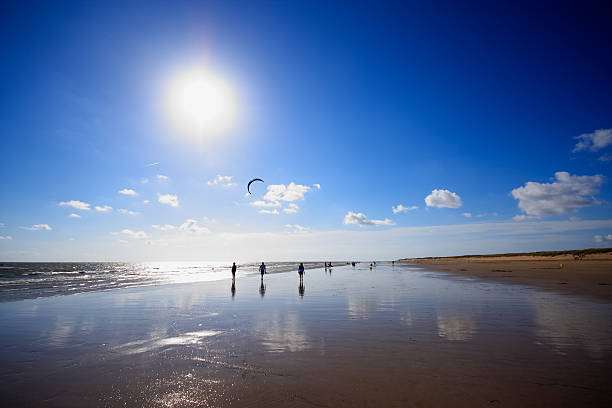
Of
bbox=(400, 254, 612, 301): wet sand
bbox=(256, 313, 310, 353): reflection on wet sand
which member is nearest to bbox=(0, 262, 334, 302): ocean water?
bbox=(256, 313, 310, 353): reflection on wet sand

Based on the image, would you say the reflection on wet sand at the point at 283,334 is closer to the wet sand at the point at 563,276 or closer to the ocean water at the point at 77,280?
the wet sand at the point at 563,276

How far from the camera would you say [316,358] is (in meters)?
7.50

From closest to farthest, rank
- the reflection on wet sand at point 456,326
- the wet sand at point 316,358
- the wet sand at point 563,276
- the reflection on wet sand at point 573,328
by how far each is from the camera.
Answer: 1. the wet sand at point 316,358
2. the reflection on wet sand at point 573,328
3. the reflection on wet sand at point 456,326
4. the wet sand at point 563,276

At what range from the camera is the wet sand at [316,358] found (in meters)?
5.46

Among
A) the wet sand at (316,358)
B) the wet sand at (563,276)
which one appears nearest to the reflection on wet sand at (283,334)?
the wet sand at (316,358)

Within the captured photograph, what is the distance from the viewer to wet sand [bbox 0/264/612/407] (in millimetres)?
5457

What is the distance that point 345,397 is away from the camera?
5.36 metres

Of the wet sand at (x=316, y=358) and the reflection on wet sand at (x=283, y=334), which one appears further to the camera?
the reflection on wet sand at (x=283, y=334)

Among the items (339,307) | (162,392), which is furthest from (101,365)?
(339,307)

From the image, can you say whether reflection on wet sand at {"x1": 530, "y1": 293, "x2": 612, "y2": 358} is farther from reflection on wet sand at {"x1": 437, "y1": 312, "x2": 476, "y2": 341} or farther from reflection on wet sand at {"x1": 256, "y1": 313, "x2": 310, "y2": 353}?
reflection on wet sand at {"x1": 256, "y1": 313, "x2": 310, "y2": 353}

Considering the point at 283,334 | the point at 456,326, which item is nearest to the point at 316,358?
the point at 283,334

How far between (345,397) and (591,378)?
5.13 metres

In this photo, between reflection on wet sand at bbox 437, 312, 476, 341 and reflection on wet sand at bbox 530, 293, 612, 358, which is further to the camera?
reflection on wet sand at bbox 437, 312, 476, 341

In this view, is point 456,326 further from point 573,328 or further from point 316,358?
point 316,358
